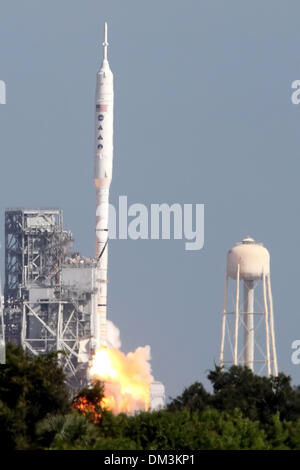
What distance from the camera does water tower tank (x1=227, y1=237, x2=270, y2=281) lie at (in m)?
185

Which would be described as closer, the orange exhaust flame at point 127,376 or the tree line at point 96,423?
the tree line at point 96,423

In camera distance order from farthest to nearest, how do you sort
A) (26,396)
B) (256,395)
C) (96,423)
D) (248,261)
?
(248,261)
(256,395)
(26,396)
(96,423)

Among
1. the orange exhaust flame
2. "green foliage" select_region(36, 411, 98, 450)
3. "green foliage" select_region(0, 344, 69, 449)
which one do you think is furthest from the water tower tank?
"green foliage" select_region(36, 411, 98, 450)

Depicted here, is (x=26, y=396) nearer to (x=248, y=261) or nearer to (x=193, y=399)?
(x=193, y=399)

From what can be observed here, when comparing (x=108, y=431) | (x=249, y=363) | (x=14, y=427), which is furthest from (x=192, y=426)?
(x=249, y=363)

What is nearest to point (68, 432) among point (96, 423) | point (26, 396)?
point (96, 423)

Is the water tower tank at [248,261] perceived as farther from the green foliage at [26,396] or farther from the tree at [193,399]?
the green foliage at [26,396]

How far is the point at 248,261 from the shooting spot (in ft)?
607

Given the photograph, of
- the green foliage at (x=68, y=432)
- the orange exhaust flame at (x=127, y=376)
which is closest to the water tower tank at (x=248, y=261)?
the orange exhaust flame at (x=127, y=376)

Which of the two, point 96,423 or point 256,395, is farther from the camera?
point 256,395

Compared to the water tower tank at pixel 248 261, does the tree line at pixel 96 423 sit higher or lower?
lower

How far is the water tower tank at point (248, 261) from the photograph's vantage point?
607ft

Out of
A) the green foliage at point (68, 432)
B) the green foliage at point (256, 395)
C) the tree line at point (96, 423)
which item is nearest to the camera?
the green foliage at point (68, 432)
